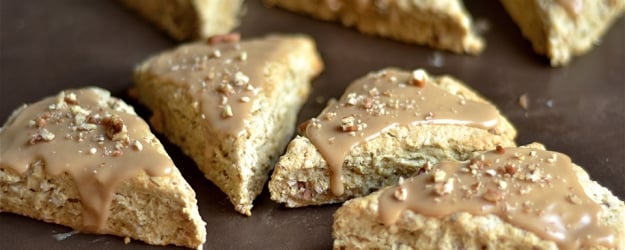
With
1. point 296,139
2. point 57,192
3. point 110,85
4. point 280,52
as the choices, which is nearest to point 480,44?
point 280,52

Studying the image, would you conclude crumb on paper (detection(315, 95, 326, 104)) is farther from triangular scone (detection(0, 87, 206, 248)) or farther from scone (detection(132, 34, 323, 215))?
triangular scone (detection(0, 87, 206, 248))

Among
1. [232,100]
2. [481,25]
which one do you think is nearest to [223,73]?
[232,100]

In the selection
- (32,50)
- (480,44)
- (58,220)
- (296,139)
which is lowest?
(58,220)

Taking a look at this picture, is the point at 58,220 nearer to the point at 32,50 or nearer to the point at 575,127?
the point at 32,50

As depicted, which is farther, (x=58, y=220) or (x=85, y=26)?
(x=85, y=26)

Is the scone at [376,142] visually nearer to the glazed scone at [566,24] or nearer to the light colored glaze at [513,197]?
the light colored glaze at [513,197]

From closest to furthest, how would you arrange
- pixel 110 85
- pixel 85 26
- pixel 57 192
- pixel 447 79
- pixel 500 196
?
pixel 500 196
pixel 57 192
pixel 447 79
pixel 110 85
pixel 85 26

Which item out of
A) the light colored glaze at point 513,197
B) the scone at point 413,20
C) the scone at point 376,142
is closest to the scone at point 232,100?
the scone at point 376,142

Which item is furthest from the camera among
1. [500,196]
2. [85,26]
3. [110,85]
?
[85,26]

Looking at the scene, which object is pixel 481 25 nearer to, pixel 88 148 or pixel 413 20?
pixel 413 20
